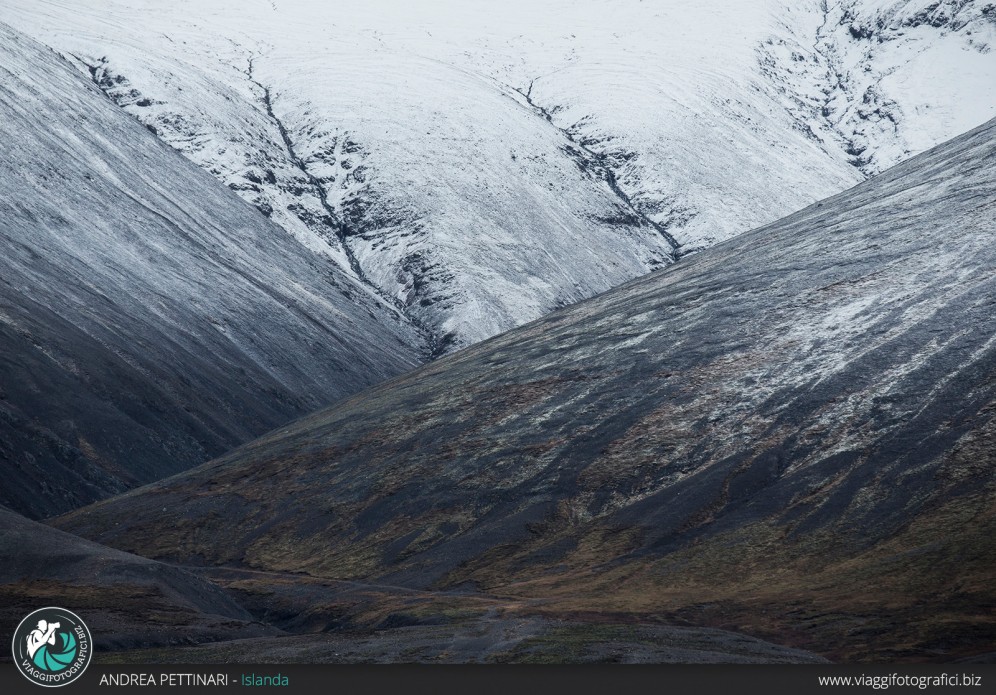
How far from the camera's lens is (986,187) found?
225 feet

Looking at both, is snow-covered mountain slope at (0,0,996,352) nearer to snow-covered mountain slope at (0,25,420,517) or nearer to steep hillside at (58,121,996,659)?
snow-covered mountain slope at (0,25,420,517)

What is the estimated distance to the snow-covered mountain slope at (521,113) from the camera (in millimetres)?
112938

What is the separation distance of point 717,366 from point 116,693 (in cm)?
3646

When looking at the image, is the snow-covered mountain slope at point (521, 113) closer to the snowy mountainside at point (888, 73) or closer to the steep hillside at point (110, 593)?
the snowy mountainside at point (888, 73)

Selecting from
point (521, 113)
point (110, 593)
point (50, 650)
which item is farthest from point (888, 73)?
point (50, 650)

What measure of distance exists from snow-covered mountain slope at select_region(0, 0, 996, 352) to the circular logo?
71084mm

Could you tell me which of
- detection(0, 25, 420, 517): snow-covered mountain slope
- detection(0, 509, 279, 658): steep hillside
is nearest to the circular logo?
detection(0, 509, 279, 658): steep hillside

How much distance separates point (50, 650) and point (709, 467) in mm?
28857

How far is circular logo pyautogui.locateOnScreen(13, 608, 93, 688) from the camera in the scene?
82.0ft

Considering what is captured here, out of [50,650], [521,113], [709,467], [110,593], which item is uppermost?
[521,113]

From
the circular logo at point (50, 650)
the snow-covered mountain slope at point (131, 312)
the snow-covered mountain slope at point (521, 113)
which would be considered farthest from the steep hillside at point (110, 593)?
the snow-covered mountain slope at point (521, 113)

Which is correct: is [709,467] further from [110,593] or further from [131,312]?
[131,312]

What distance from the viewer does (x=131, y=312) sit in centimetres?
7562

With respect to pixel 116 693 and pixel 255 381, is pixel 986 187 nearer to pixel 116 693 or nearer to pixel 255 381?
pixel 255 381
